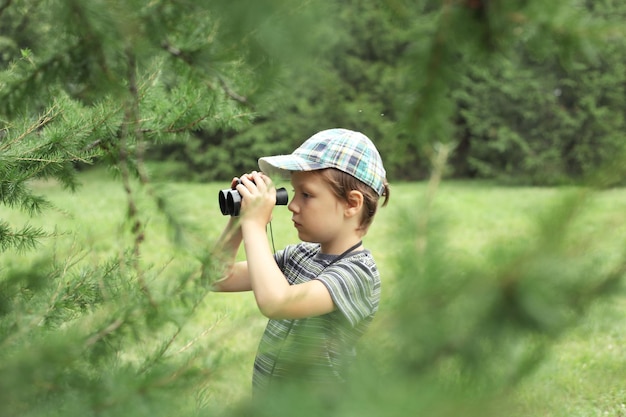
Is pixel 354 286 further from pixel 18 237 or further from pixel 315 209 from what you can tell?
pixel 18 237

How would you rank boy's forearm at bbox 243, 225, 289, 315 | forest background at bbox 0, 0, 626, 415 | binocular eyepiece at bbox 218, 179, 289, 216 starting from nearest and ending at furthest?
forest background at bbox 0, 0, 626, 415 → boy's forearm at bbox 243, 225, 289, 315 → binocular eyepiece at bbox 218, 179, 289, 216

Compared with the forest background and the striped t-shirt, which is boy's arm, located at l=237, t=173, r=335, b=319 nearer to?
the striped t-shirt

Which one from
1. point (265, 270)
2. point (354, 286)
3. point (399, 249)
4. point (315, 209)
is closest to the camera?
point (399, 249)

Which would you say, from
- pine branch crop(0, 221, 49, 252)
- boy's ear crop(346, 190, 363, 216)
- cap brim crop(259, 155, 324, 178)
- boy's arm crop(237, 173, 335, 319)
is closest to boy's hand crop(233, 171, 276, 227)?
boy's arm crop(237, 173, 335, 319)

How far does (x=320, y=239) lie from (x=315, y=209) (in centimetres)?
8

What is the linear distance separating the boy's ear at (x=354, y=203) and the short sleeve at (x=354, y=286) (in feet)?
0.36

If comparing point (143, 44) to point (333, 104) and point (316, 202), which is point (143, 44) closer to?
point (316, 202)

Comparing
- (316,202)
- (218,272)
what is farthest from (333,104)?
(218,272)

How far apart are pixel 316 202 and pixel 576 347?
10.00 ft

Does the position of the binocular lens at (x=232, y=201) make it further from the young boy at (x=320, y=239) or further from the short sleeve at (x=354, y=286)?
the short sleeve at (x=354, y=286)

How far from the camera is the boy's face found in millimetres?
1595

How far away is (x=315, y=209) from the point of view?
1604mm

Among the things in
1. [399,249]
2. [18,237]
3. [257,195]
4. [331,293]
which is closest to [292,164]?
[257,195]

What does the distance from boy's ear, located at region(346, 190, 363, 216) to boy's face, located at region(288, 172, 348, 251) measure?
15mm
